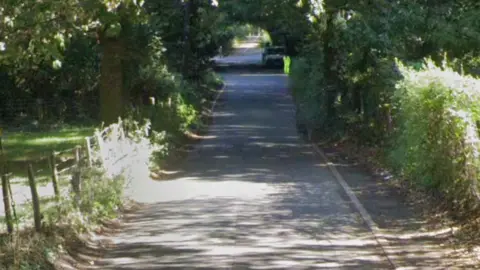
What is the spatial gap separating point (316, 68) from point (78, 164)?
2058 cm

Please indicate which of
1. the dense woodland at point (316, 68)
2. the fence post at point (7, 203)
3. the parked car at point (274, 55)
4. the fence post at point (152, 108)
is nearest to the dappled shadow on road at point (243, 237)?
the fence post at point (7, 203)

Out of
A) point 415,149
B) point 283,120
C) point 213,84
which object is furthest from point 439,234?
point 213,84

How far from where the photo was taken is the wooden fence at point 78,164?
415 inches

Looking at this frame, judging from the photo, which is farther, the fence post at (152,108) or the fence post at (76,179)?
the fence post at (152,108)

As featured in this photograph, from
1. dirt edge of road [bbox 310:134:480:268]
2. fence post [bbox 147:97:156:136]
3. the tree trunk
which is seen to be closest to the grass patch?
the tree trunk

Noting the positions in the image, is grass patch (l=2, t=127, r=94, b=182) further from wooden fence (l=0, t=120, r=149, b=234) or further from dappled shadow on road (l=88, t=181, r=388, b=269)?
dappled shadow on road (l=88, t=181, r=388, b=269)

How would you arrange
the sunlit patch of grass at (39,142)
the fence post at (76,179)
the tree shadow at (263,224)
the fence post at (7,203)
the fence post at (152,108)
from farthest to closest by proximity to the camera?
the fence post at (152,108) → the sunlit patch of grass at (39,142) → the fence post at (76,179) → the tree shadow at (263,224) → the fence post at (7,203)

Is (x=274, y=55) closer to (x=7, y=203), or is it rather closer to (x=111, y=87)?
(x=111, y=87)

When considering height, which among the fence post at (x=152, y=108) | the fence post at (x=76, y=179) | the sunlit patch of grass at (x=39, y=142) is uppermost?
the fence post at (x=76, y=179)

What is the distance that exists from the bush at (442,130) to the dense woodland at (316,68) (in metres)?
0.02

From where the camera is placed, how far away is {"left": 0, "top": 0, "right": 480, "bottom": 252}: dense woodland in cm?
1219

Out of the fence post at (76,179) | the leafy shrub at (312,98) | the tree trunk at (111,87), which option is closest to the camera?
the fence post at (76,179)

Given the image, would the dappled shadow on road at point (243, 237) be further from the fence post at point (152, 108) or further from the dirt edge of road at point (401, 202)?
the fence post at point (152, 108)

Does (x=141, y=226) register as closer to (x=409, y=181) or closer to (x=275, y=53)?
(x=409, y=181)
